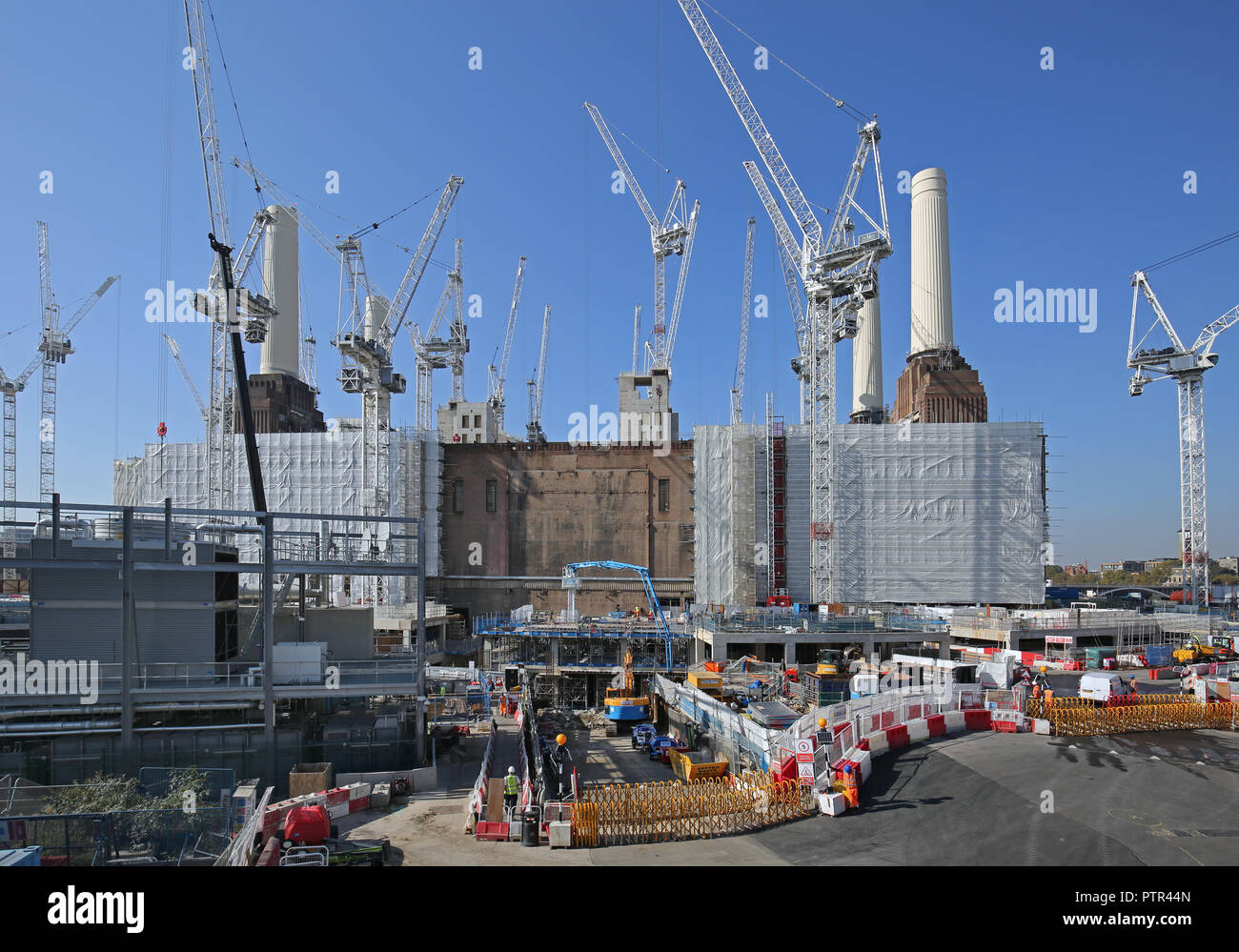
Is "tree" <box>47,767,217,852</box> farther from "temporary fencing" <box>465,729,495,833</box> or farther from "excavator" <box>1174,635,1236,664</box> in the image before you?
"excavator" <box>1174,635,1236,664</box>

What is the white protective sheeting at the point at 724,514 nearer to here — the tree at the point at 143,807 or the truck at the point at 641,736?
the truck at the point at 641,736

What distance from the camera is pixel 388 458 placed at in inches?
3039

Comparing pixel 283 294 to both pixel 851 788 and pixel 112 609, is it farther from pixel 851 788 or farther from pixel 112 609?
pixel 851 788

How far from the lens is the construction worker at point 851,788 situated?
19703 millimetres

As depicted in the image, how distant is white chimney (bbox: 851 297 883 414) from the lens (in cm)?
10356

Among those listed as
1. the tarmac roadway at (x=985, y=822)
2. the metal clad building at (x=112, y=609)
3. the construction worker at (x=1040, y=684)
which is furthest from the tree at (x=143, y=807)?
the construction worker at (x=1040, y=684)

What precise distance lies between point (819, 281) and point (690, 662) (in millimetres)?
35205

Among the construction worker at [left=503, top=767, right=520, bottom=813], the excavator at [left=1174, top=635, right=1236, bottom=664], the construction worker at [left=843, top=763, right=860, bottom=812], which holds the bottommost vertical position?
the excavator at [left=1174, top=635, right=1236, bottom=664]

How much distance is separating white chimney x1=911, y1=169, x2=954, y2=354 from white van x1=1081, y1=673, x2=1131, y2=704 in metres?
56.1

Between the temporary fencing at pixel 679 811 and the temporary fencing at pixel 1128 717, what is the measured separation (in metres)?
14.6

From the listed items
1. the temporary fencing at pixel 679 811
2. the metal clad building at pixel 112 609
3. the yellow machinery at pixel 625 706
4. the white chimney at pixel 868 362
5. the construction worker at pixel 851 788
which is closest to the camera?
the temporary fencing at pixel 679 811

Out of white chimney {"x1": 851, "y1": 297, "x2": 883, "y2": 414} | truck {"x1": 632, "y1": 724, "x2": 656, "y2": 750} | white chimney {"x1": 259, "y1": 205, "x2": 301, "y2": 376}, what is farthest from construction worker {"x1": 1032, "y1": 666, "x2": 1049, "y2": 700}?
white chimney {"x1": 259, "y1": 205, "x2": 301, "y2": 376}

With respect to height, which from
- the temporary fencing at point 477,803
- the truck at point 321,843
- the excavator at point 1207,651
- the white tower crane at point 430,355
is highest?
the white tower crane at point 430,355
